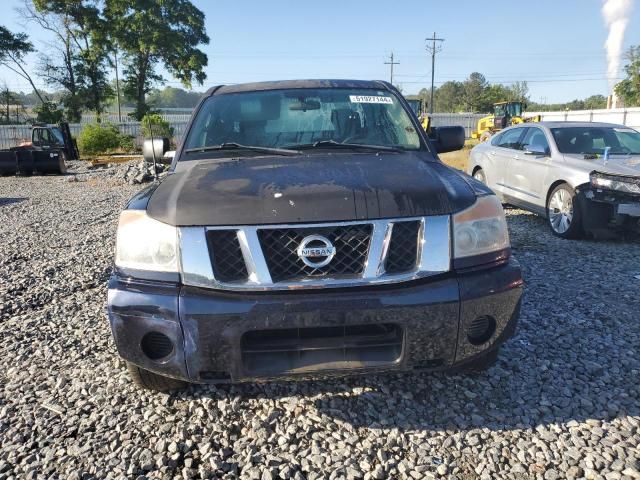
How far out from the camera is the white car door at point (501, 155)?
796 centimetres

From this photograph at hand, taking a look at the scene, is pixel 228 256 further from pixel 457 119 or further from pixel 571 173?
pixel 457 119

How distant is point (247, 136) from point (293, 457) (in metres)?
2.01

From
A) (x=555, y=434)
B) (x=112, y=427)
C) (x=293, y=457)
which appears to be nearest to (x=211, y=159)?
(x=112, y=427)

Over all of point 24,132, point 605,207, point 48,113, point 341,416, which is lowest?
point 341,416

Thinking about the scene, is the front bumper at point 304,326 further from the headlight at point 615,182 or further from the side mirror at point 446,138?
the headlight at point 615,182

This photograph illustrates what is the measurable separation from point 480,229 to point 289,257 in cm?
92

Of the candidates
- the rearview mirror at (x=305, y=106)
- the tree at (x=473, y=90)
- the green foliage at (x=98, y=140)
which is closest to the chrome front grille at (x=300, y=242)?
the rearview mirror at (x=305, y=106)

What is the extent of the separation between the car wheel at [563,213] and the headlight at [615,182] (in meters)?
0.33

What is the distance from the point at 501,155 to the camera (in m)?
8.10

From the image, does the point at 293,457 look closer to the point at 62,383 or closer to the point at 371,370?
the point at 371,370

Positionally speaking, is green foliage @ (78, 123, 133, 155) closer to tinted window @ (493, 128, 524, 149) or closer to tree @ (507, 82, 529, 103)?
tinted window @ (493, 128, 524, 149)

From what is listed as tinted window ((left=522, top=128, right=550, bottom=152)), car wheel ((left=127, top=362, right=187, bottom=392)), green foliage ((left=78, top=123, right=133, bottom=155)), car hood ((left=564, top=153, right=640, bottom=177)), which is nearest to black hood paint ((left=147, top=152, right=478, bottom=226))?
car wheel ((left=127, top=362, right=187, bottom=392))

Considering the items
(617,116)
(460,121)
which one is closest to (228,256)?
(617,116)

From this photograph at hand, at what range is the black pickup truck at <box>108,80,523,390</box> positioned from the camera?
2.08m
